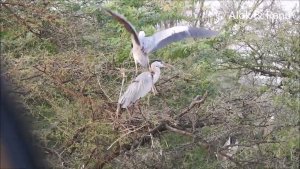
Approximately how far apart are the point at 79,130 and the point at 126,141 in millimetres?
261

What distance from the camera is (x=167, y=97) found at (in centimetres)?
327

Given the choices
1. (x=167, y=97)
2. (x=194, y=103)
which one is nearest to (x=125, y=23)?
(x=194, y=103)

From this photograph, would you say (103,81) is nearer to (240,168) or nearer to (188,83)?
(188,83)

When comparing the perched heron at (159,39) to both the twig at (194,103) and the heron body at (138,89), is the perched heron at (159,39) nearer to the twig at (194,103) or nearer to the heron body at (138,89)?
the heron body at (138,89)

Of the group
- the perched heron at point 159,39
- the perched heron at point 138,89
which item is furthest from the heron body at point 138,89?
the perched heron at point 159,39

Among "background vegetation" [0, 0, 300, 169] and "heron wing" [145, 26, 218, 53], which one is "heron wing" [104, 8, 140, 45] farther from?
"background vegetation" [0, 0, 300, 169]

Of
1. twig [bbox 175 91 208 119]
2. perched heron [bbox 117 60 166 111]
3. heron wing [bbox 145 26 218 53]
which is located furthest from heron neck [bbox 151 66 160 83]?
twig [bbox 175 91 208 119]

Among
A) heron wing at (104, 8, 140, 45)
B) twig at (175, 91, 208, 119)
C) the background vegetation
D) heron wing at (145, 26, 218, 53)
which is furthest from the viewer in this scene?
heron wing at (145, 26, 218, 53)

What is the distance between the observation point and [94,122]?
2695 mm

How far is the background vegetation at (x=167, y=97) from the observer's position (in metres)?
2.58

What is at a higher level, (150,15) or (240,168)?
(150,15)

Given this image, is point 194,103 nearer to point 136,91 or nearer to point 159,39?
point 136,91

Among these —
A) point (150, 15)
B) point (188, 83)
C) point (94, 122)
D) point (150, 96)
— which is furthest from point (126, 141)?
point (150, 15)

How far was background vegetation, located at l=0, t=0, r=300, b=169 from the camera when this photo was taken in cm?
258
